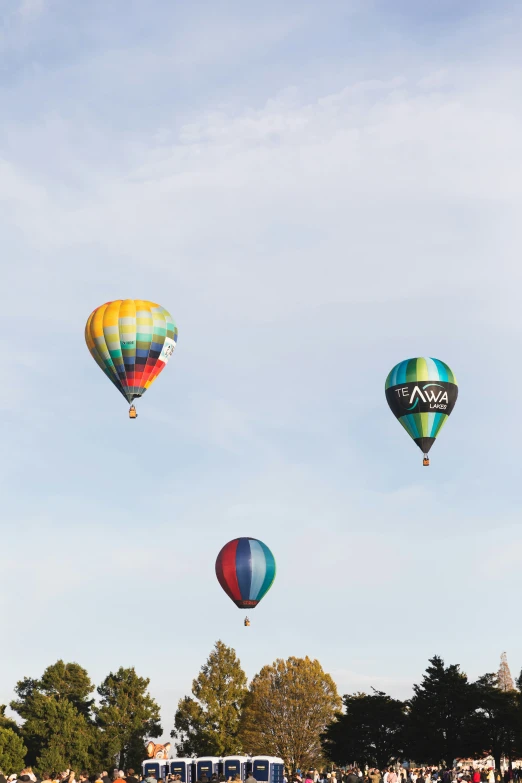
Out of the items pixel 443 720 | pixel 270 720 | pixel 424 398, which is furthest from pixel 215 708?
pixel 424 398

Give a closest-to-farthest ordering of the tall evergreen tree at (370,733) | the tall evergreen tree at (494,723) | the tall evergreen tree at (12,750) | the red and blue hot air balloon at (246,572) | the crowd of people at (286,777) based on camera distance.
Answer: the crowd of people at (286,777) → the red and blue hot air balloon at (246,572) → the tall evergreen tree at (494,723) → the tall evergreen tree at (370,733) → the tall evergreen tree at (12,750)

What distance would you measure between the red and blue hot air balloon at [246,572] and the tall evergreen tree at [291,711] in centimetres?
3598

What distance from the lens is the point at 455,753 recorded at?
225 feet

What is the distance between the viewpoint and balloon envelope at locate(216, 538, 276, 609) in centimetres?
5484

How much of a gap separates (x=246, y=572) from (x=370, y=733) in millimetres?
28508

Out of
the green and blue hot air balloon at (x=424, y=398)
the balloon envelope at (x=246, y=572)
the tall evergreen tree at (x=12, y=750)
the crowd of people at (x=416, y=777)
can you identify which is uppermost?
the green and blue hot air balloon at (x=424, y=398)

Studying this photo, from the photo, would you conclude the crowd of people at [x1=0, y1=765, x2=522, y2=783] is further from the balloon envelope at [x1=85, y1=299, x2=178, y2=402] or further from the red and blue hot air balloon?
the balloon envelope at [x1=85, y1=299, x2=178, y2=402]

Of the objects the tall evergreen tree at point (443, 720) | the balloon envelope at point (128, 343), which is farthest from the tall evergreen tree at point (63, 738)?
the balloon envelope at point (128, 343)

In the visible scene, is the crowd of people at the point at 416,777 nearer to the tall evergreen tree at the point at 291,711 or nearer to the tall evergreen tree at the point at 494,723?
the tall evergreen tree at the point at 494,723

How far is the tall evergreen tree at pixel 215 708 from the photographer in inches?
3396

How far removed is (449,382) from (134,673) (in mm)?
56771

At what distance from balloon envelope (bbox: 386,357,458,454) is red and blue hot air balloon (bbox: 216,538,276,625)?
11.0 metres

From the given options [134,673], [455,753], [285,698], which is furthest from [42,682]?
[455,753]

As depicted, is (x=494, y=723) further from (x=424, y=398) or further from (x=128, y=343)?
(x=128, y=343)
